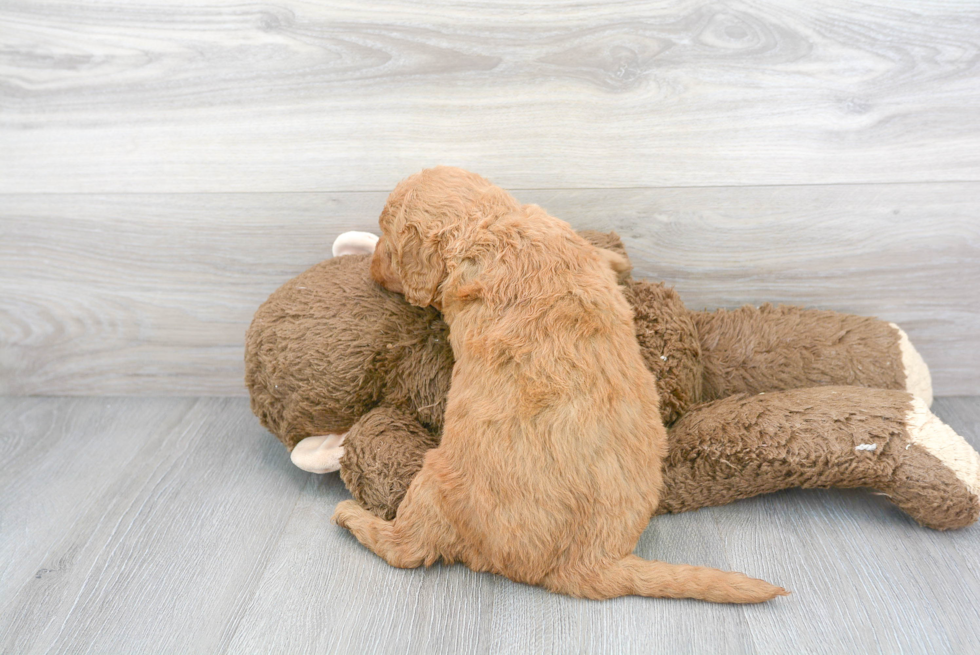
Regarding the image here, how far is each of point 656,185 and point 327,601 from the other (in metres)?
0.88

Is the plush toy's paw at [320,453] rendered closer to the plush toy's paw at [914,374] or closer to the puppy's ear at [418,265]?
the puppy's ear at [418,265]

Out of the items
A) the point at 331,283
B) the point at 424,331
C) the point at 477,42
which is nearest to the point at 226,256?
the point at 331,283

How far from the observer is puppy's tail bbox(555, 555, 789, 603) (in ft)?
3.05

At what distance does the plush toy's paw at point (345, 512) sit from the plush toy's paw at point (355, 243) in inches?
17.3

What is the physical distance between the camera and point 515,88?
1.26 meters

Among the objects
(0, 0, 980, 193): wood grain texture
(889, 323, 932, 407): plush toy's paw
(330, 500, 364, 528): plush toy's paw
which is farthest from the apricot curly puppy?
(889, 323, 932, 407): plush toy's paw

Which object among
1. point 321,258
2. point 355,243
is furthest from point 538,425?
point 321,258

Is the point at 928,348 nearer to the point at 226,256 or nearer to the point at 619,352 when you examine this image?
the point at 619,352

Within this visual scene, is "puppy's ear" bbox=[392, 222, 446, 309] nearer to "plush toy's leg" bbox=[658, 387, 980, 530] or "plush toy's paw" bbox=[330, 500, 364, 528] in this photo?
"plush toy's paw" bbox=[330, 500, 364, 528]

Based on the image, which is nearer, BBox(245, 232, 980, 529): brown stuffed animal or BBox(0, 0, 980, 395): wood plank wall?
BBox(245, 232, 980, 529): brown stuffed animal

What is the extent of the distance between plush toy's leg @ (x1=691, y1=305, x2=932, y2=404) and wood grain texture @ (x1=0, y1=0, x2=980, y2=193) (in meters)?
0.26

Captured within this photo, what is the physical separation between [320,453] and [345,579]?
24cm

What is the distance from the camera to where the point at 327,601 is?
1.00m

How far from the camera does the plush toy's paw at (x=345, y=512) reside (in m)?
1.11
